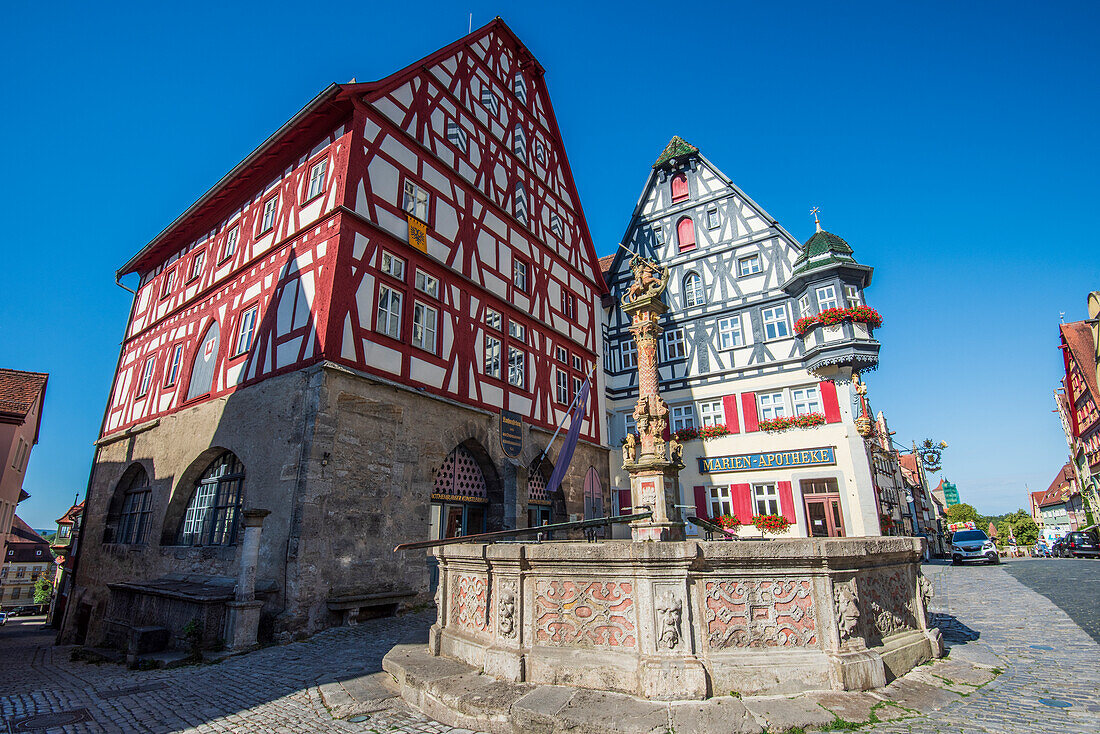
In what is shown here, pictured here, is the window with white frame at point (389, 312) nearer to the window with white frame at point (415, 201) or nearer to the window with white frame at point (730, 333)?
the window with white frame at point (415, 201)

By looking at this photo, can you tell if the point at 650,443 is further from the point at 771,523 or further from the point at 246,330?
the point at 771,523

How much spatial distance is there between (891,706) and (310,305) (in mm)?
11096

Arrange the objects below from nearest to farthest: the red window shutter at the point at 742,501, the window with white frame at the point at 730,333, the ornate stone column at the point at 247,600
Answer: the ornate stone column at the point at 247,600, the red window shutter at the point at 742,501, the window with white frame at the point at 730,333

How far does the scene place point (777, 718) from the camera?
147 inches

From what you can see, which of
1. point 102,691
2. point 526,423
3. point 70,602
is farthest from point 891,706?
point 70,602

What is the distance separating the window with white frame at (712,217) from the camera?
840 inches

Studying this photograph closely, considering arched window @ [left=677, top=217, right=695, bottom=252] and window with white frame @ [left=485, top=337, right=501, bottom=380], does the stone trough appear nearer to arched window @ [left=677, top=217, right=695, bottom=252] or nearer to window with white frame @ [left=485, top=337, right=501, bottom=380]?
window with white frame @ [left=485, top=337, right=501, bottom=380]

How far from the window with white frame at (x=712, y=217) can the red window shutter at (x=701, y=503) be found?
10.1 metres

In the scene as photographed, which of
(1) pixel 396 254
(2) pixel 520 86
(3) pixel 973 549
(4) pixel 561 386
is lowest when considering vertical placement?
(3) pixel 973 549

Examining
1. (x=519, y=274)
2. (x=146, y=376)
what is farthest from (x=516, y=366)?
(x=146, y=376)

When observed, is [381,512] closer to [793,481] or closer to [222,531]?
[222,531]

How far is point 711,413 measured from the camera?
19391 mm

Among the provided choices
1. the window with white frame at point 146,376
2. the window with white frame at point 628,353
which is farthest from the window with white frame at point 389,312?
the window with white frame at point 628,353

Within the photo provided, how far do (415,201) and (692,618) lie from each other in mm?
12000
